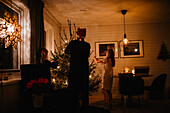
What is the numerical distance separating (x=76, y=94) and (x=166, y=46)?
605cm

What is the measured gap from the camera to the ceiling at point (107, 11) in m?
4.47

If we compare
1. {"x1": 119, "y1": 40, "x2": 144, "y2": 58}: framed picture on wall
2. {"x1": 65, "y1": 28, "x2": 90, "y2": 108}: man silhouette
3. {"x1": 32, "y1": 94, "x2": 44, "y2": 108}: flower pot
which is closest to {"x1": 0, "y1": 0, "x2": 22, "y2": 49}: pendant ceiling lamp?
{"x1": 65, "y1": 28, "x2": 90, "y2": 108}: man silhouette

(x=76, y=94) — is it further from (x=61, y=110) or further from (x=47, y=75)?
(x=47, y=75)

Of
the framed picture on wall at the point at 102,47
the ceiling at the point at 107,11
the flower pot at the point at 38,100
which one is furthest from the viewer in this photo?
the framed picture on wall at the point at 102,47

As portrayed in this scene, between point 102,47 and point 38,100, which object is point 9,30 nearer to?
point 38,100

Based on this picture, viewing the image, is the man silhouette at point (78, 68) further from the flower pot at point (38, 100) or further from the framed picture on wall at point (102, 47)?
the framed picture on wall at point (102, 47)

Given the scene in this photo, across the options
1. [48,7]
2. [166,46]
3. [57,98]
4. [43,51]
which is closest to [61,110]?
[57,98]

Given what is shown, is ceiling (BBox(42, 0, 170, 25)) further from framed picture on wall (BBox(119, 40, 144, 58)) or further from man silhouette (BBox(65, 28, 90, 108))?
man silhouette (BBox(65, 28, 90, 108))

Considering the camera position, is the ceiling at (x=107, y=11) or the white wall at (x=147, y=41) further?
the white wall at (x=147, y=41)

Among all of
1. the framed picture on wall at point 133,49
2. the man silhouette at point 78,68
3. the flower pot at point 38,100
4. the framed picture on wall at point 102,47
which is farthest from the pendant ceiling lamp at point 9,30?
the framed picture on wall at point 133,49

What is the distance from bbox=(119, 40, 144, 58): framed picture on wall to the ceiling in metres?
0.91

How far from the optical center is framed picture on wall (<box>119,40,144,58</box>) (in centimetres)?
665

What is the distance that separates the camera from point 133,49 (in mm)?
6691

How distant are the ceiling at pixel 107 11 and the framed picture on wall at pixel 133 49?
91 cm
